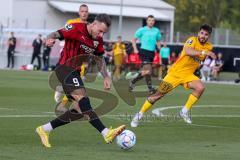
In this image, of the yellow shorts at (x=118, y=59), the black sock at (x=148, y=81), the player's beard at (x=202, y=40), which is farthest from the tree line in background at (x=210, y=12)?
the player's beard at (x=202, y=40)

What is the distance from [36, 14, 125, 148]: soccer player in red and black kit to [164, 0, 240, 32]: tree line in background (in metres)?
72.0

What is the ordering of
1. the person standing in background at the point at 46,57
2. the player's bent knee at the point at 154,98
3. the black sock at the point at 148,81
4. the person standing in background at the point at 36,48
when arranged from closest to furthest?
the player's bent knee at the point at 154,98, the black sock at the point at 148,81, the person standing in background at the point at 46,57, the person standing in background at the point at 36,48

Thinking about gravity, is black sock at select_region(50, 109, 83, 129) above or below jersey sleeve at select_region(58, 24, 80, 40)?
below

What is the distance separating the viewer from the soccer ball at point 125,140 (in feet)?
38.6

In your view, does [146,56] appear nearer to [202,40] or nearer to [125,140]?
[202,40]

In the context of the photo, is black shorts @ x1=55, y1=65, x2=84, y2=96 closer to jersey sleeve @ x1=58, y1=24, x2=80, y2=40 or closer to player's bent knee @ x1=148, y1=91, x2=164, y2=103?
jersey sleeve @ x1=58, y1=24, x2=80, y2=40

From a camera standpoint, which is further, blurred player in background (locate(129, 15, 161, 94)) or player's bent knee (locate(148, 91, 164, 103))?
blurred player in background (locate(129, 15, 161, 94))

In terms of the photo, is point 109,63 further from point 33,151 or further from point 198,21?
point 198,21

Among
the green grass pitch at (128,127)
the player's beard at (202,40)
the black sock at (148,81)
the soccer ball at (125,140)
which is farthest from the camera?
the black sock at (148,81)

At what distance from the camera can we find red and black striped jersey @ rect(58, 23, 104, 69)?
12.3m

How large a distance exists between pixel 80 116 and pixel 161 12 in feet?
205

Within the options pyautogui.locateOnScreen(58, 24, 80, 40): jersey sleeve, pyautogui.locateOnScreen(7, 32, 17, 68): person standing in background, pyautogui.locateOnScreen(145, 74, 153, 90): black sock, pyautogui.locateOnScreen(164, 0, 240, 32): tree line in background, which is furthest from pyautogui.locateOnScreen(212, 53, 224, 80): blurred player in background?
pyautogui.locateOnScreen(164, 0, 240, 32): tree line in background

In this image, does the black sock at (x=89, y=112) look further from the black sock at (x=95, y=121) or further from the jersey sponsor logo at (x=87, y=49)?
the jersey sponsor logo at (x=87, y=49)

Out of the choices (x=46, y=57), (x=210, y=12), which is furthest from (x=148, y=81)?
(x=210, y=12)
